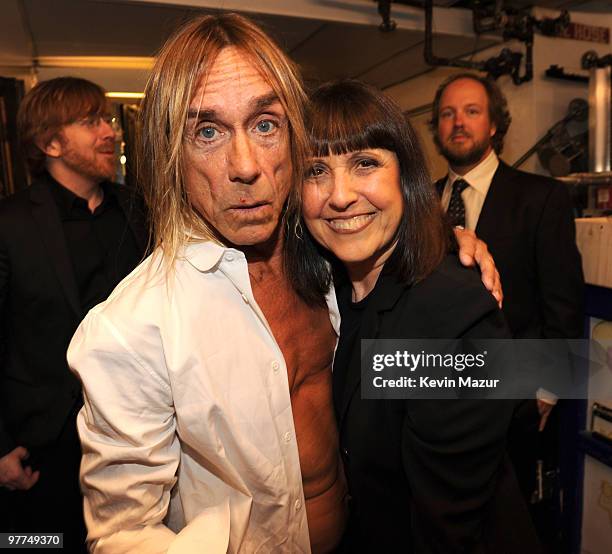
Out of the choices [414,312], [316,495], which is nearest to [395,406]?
[414,312]

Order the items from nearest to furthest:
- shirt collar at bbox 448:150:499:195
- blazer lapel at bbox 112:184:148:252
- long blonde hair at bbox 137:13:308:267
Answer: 1. long blonde hair at bbox 137:13:308:267
2. blazer lapel at bbox 112:184:148:252
3. shirt collar at bbox 448:150:499:195

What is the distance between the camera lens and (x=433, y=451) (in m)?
1.13

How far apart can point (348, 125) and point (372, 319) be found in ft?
1.70

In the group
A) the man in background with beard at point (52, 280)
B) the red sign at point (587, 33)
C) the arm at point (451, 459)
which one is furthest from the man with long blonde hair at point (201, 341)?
the red sign at point (587, 33)

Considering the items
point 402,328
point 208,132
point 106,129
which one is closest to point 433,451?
point 402,328

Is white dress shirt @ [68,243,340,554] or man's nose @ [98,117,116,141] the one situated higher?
man's nose @ [98,117,116,141]

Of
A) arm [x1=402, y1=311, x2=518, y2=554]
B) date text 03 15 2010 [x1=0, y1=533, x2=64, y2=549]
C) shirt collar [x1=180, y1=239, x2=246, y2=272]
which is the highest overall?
shirt collar [x1=180, y1=239, x2=246, y2=272]

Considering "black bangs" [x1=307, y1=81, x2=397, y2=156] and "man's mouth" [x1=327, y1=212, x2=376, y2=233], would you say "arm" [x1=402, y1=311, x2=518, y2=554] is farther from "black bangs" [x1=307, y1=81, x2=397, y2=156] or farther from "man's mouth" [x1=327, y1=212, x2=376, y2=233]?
"black bangs" [x1=307, y1=81, x2=397, y2=156]

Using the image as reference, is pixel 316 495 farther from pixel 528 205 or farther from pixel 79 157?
pixel 79 157

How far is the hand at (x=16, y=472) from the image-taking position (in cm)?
213

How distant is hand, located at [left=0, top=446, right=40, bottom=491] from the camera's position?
213cm

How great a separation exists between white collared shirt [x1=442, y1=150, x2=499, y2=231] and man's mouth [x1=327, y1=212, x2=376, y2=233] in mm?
1502

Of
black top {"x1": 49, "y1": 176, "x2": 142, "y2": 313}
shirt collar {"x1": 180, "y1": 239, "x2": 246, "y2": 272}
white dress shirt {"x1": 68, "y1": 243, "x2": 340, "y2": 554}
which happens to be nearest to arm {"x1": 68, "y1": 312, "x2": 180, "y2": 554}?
white dress shirt {"x1": 68, "y1": 243, "x2": 340, "y2": 554}

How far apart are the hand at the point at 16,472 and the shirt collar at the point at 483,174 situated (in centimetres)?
266
